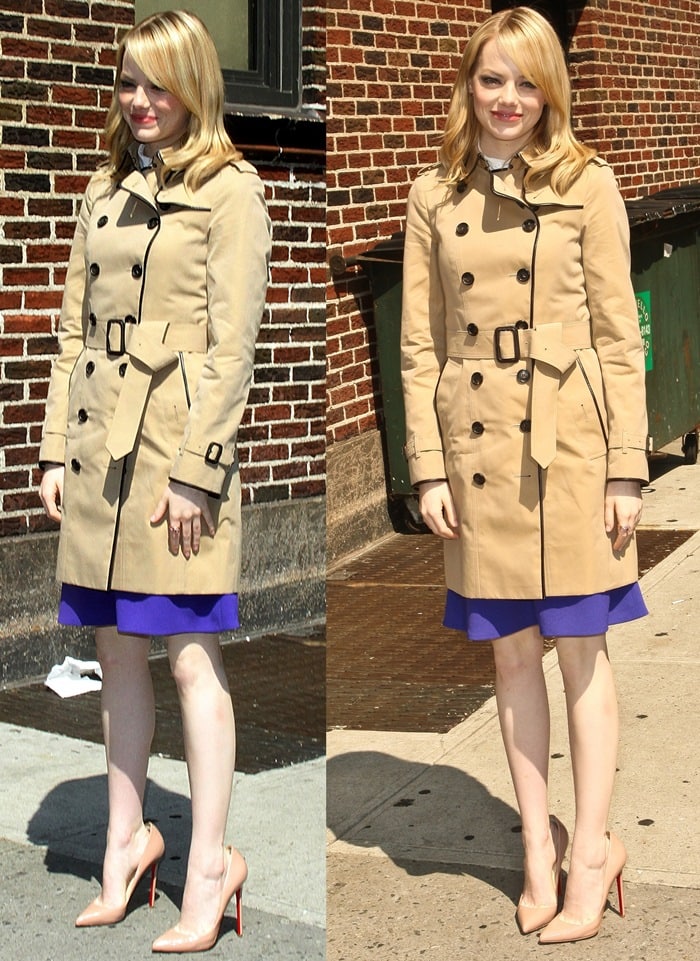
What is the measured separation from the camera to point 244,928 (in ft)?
12.0

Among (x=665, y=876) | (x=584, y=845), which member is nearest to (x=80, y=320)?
(x=584, y=845)

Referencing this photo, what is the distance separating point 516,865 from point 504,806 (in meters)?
0.43

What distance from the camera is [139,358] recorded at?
3.37 meters

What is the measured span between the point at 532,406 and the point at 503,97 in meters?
0.68

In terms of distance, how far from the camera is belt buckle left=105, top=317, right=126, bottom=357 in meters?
3.41

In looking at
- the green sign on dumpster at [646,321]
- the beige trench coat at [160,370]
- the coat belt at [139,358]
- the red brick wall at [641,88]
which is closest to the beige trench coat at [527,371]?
the beige trench coat at [160,370]

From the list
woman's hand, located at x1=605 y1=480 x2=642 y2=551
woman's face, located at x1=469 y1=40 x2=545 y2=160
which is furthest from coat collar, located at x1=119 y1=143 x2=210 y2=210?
woman's hand, located at x1=605 y1=480 x2=642 y2=551

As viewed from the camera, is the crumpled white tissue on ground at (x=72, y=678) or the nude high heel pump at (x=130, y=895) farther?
the crumpled white tissue on ground at (x=72, y=678)

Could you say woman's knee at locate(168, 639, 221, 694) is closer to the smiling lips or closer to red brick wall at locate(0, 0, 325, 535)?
the smiling lips

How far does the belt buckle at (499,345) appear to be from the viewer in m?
3.48

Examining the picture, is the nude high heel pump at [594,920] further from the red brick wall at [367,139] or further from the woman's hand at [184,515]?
the red brick wall at [367,139]

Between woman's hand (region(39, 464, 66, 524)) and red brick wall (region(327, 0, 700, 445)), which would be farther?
red brick wall (region(327, 0, 700, 445))

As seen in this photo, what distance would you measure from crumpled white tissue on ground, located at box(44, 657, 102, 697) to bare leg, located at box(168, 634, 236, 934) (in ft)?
8.48

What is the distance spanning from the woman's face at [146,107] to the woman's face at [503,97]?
25.8 inches
